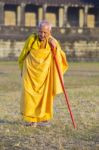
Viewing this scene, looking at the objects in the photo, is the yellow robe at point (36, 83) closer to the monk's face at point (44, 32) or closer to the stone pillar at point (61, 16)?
the monk's face at point (44, 32)

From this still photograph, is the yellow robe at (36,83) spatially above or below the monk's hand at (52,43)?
below

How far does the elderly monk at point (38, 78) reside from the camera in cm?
1130

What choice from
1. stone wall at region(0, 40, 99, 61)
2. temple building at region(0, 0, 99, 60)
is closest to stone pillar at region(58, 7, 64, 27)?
temple building at region(0, 0, 99, 60)

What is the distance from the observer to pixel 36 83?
1137 centimetres

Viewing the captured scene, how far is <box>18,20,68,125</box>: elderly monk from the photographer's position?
1130 cm

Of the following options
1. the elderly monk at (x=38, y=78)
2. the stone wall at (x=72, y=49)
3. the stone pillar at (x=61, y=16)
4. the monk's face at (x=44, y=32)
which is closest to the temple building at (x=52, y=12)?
the stone pillar at (x=61, y=16)

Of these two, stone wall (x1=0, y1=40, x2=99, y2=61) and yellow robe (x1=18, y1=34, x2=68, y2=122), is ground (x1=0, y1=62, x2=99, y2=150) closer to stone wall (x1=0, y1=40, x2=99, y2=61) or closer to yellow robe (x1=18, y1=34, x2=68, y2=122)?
yellow robe (x1=18, y1=34, x2=68, y2=122)

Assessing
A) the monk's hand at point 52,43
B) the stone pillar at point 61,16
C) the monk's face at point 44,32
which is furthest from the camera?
the stone pillar at point 61,16

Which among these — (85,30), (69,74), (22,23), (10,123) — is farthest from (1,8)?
(10,123)

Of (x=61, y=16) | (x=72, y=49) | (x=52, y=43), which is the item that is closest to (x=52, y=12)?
(x=61, y=16)

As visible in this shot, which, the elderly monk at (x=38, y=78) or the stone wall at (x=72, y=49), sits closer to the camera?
the elderly monk at (x=38, y=78)

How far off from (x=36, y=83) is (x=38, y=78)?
92 mm

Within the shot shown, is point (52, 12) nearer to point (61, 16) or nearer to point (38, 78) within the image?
point (61, 16)

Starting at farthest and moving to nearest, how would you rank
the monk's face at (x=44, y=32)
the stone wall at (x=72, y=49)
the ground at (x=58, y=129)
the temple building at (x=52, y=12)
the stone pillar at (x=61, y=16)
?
the stone pillar at (x=61, y=16), the temple building at (x=52, y=12), the stone wall at (x=72, y=49), the monk's face at (x=44, y=32), the ground at (x=58, y=129)
